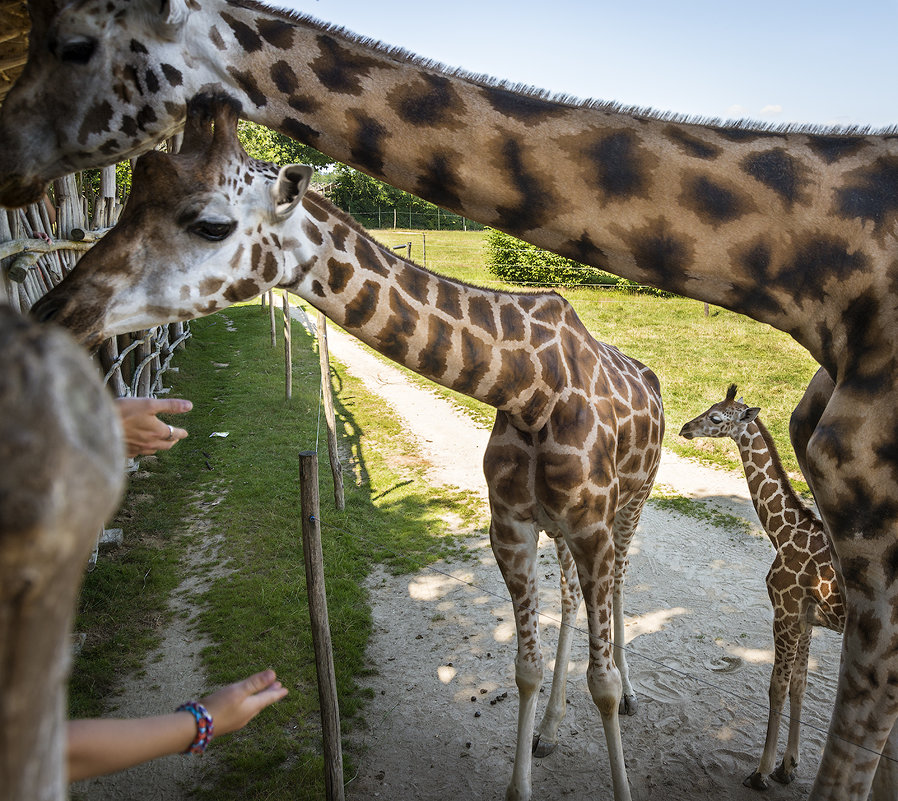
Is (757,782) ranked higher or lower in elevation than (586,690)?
higher

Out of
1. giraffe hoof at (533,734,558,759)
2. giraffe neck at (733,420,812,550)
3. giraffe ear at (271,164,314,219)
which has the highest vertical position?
giraffe ear at (271,164,314,219)

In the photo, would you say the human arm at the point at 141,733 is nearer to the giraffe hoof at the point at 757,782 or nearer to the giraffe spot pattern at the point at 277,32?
the giraffe spot pattern at the point at 277,32

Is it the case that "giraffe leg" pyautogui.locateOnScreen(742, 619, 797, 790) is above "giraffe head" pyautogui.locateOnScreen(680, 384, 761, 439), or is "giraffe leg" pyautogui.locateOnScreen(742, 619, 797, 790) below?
below

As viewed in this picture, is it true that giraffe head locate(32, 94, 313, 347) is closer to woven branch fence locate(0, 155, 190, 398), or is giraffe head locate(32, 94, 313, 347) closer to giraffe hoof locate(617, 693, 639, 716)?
woven branch fence locate(0, 155, 190, 398)

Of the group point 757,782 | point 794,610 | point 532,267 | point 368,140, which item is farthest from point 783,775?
point 532,267

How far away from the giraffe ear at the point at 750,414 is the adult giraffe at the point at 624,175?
3.62 metres

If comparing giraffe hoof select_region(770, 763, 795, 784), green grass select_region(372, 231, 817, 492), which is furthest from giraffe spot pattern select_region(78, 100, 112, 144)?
green grass select_region(372, 231, 817, 492)

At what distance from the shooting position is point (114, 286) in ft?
7.68

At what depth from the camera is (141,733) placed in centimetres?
118

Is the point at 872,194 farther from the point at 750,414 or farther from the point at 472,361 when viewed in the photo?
the point at 750,414

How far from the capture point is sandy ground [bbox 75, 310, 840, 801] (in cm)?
408

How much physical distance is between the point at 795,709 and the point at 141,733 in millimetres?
4242

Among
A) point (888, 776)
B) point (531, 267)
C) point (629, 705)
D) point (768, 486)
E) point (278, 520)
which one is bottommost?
point (278, 520)

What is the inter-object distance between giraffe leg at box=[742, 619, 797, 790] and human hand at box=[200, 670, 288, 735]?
3596 mm
